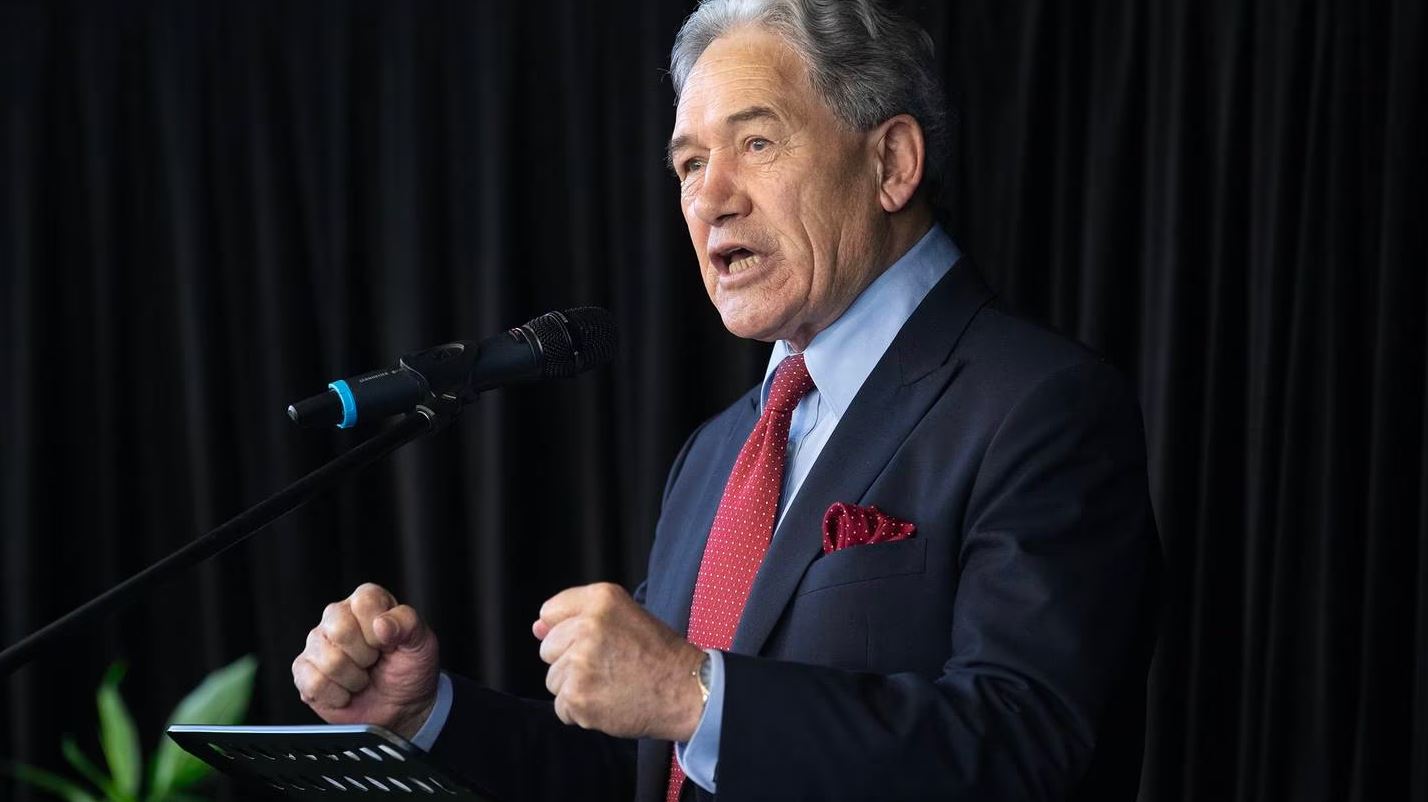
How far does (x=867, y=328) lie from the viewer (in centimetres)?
193

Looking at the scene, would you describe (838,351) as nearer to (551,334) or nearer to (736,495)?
(736,495)

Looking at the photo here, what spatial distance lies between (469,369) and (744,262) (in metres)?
0.50

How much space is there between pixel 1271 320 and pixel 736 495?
49.7 inches

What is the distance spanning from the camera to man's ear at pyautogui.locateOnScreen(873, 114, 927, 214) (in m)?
2.00

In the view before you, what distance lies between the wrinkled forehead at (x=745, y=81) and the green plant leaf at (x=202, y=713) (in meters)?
2.08

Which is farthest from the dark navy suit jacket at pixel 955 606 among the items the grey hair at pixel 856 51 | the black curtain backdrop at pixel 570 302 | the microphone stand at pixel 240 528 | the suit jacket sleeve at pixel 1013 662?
the black curtain backdrop at pixel 570 302

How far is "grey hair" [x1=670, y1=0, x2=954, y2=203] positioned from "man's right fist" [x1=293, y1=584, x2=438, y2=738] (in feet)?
2.78

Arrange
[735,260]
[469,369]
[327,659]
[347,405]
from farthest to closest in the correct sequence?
[735,260]
[327,659]
[469,369]
[347,405]

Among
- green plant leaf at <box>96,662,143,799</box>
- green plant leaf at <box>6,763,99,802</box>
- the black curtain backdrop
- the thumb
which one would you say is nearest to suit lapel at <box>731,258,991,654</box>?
the thumb

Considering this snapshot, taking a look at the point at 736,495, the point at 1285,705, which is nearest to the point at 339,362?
the point at 736,495

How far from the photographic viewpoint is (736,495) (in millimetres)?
1925

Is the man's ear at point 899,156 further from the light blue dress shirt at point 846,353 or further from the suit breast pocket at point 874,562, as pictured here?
the suit breast pocket at point 874,562

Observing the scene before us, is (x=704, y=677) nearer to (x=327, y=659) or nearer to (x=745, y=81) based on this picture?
(x=327, y=659)

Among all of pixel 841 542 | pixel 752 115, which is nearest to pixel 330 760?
pixel 841 542
